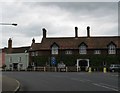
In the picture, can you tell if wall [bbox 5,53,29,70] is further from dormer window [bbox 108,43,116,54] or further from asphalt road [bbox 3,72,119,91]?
asphalt road [bbox 3,72,119,91]

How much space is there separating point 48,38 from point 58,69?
15142mm

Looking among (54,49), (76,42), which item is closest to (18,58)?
(54,49)

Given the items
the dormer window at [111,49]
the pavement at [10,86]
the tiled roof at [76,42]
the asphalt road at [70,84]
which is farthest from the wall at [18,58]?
the pavement at [10,86]

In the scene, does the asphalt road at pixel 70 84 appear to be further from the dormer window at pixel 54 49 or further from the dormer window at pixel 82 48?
the dormer window at pixel 54 49

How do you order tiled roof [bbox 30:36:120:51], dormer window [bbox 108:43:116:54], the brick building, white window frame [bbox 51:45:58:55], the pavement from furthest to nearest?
tiled roof [bbox 30:36:120:51]
white window frame [bbox 51:45:58:55]
dormer window [bbox 108:43:116:54]
the brick building
the pavement

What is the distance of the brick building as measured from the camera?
83.9 metres

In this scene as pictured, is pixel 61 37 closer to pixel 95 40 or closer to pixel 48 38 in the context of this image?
pixel 48 38

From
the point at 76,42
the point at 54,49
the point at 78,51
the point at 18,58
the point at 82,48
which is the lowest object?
the point at 18,58

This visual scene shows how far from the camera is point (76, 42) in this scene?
8906cm

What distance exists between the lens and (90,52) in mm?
86062

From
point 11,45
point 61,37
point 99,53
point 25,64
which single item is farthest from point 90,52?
point 11,45

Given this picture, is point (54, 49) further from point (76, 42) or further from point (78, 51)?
point (78, 51)

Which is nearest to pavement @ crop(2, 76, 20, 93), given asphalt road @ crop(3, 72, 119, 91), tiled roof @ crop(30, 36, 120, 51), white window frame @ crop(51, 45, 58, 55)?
asphalt road @ crop(3, 72, 119, 91)

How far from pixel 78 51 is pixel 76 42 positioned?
3550mm
